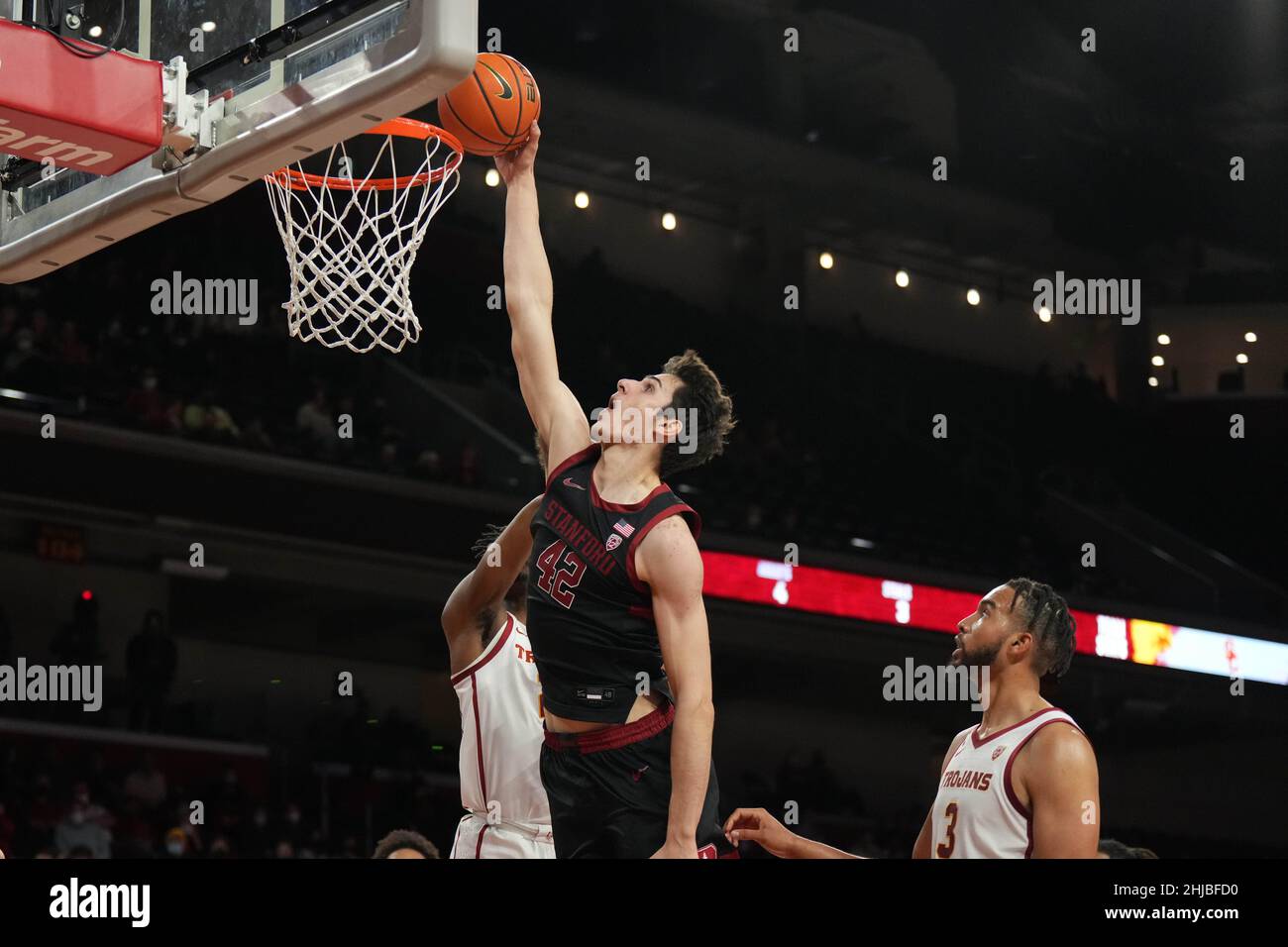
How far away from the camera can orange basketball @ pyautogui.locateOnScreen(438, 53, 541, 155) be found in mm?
3881

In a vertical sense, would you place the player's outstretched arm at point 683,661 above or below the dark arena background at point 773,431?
below

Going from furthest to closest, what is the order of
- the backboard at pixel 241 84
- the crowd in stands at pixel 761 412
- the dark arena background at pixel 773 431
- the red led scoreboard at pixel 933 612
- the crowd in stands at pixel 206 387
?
the red led scoreboard at pixel 933 612
the crowd in stands at pixel 761 412
the dark arena background at pixel 773 431
the crowd in stands at pixel 206 387
the backboard at pixel 241 84

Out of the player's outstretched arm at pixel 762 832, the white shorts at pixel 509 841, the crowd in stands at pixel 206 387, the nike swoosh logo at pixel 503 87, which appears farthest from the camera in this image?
the crowd in stands at pixel 206 387

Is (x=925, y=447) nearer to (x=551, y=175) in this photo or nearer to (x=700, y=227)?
(x=700, y=227)

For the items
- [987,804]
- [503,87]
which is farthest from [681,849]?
[503,87]

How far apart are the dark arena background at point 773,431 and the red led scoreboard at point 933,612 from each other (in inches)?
1.5

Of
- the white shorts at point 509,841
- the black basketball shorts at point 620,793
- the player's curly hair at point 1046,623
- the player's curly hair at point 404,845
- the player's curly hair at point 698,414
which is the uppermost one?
the player's curly hair at point 698,414

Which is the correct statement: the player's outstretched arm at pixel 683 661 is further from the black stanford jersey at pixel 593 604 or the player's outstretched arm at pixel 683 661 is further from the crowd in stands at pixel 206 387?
the crowd in stands at pixel 206 387

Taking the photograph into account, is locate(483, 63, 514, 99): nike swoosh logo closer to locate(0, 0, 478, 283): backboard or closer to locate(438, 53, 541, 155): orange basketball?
locate(438, 53, 541, 155): orange basketball

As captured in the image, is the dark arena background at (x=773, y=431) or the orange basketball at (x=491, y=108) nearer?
the orange basketball at (x=491, y=108)

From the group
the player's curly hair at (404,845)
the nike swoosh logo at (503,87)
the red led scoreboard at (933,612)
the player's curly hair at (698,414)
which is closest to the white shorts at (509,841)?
the player's curly hair at (404,845)

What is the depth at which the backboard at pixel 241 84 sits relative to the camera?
128 inches

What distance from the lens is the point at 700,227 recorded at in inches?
683
